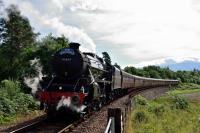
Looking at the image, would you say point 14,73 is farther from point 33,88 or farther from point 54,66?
point 54,66

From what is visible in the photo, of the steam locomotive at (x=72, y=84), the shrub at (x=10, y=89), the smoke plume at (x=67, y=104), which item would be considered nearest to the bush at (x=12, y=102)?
the shrub at (x=10, y=89)

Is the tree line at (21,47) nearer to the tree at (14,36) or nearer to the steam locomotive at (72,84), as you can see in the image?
the tree at (14,36)

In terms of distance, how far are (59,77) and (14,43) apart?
1205 inches

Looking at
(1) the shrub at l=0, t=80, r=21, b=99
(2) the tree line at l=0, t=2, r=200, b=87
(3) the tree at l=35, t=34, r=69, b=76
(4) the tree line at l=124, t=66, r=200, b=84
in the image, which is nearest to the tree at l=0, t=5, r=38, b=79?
(2) the tree line at l=0, t=2, r=200, b=87

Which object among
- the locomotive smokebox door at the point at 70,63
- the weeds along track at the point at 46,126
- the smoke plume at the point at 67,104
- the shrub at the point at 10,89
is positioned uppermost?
the locomotive smokebox door at the point at 70,63

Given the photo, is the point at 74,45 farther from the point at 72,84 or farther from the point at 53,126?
the point at 53,126

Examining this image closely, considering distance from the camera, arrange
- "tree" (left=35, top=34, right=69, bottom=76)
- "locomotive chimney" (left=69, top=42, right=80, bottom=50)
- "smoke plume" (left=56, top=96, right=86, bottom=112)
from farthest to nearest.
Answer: "tree" (left=35, top=34, right=69, bottom=76) < "locomotive chimney" (left=69, top=42, right=80, bottom=50) < "smoke plume" (left=56, top=96, right=86, bottom=112)

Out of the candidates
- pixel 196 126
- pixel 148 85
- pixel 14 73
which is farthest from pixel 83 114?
pixel 148 85

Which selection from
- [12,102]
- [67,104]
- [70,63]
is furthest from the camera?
[12,102]

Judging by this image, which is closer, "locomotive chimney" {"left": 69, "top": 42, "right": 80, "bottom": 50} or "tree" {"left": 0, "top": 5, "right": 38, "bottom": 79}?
"locomotive chimney" {"left": 69, "top": 42, "right": 80, "bottom": 50}

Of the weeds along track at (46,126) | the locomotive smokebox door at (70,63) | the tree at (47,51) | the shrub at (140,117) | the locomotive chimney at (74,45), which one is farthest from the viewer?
the tree at (47,51)

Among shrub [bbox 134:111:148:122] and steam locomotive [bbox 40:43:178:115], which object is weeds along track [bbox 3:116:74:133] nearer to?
steam locomotive [bbox 40:43:178:115]

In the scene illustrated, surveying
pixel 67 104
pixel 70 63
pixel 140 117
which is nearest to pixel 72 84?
pixel 70 63

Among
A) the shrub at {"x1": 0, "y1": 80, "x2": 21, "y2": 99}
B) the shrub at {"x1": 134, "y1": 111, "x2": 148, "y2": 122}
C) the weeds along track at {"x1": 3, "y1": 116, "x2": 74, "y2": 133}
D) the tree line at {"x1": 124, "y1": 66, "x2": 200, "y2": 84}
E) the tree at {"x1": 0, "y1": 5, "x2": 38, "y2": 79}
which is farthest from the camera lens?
the tree line at {"x1": 124, "y1": 66, "x2": 200, "y2": 84}
